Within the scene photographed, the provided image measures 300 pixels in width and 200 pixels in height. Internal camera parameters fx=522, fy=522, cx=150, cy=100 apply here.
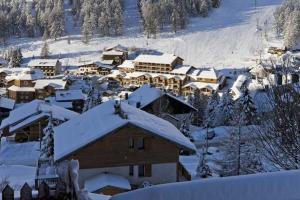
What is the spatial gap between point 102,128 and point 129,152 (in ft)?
2.88

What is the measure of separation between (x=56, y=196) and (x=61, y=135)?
989 cm

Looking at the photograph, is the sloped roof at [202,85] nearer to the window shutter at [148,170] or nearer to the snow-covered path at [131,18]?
the snow-covered path at [131,18]

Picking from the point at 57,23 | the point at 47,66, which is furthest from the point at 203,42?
the point at 47,66

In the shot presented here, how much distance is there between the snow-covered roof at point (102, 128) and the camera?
1236 centimetres

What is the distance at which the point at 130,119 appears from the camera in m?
12.6

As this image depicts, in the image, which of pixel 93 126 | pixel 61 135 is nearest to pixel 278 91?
pixel 93 126

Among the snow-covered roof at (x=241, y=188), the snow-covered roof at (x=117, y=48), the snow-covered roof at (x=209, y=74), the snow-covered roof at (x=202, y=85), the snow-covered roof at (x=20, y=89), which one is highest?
the snow-covered roof at (x=241, y=188)

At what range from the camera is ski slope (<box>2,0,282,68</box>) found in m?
65.7

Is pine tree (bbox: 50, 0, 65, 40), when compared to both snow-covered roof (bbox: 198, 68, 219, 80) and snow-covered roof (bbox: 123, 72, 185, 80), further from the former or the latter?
snow-covered roof (bbox: 198, 68, 219, 80)

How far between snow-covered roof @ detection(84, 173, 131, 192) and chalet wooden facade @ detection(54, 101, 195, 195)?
19 cm

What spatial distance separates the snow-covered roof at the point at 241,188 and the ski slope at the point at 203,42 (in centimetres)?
5790

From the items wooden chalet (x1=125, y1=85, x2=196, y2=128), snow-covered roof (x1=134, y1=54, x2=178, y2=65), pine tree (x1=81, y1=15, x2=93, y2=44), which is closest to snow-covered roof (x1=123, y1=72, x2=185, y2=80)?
snow-covered roof (x1=134, y1=54, x2=178, y2=65)

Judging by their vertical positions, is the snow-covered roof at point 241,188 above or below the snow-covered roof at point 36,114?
above

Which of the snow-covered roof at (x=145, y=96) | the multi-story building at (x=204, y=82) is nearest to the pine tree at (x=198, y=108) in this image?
the snow-covered roof at (x=145, y=96)
